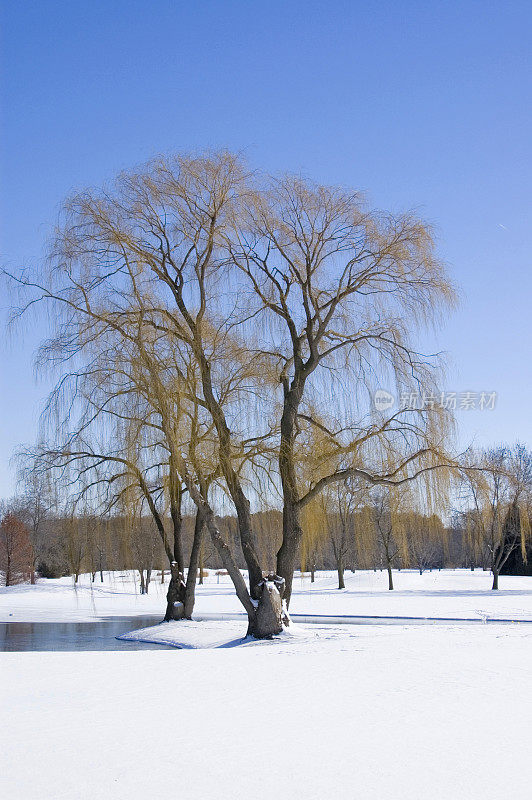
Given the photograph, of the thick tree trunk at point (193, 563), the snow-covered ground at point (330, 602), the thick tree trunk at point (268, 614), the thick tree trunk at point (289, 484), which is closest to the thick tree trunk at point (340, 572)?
the snow-covered ground at point (330, 602)

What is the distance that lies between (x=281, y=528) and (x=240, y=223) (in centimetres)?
566

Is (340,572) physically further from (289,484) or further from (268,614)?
(289,484)

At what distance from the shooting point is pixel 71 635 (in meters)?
17.2

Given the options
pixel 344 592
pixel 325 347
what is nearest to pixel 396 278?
pixel 325 347

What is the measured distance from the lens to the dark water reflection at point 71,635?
46.7ft

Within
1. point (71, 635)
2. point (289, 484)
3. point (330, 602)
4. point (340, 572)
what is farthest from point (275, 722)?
point (340, 572)

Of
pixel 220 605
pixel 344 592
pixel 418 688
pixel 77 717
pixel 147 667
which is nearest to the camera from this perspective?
pixel 77 717

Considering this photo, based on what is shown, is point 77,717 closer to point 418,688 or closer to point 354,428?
point 418,688

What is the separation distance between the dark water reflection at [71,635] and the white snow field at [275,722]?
484 cm

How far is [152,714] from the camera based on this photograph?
5.80 m

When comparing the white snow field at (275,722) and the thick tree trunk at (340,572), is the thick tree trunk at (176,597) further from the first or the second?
the thick tree trunk at (340,572)

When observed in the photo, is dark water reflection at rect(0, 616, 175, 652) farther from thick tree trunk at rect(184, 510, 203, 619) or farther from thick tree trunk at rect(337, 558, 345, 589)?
thick tree trunk at rect(337, 558, 345, 589)

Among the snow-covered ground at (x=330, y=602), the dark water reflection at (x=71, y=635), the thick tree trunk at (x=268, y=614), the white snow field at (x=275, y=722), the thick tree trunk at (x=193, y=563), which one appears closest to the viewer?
the white snow field at (x=275, y=722)

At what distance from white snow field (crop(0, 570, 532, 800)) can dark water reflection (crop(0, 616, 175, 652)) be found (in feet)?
15.9
